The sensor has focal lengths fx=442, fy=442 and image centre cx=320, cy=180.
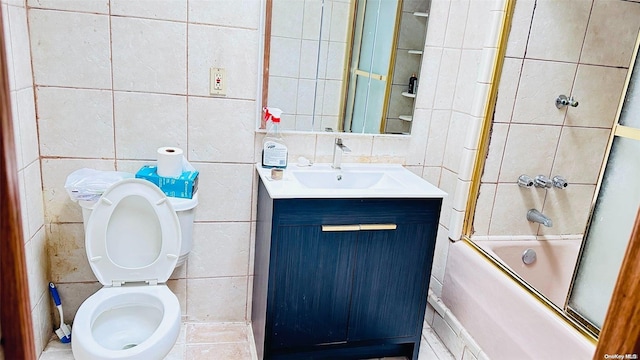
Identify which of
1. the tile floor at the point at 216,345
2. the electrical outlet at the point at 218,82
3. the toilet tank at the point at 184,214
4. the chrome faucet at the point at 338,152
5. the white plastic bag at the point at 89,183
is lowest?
the tile floor at the point at 216,345

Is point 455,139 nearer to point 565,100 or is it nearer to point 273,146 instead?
point 565,100

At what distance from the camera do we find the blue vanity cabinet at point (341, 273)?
177 cm

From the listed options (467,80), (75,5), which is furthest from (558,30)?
(75,5)

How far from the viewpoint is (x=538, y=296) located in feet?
5.71

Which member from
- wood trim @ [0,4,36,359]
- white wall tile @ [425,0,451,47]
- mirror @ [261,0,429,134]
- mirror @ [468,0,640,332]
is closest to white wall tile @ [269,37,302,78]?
mirror @ [261,0,429,134]

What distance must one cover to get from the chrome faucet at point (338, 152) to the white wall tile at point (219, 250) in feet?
1.68

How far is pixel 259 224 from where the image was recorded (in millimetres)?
2064

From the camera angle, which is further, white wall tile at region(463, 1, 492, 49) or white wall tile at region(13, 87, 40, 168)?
white wall tile at region(463, 1, 492, 49)

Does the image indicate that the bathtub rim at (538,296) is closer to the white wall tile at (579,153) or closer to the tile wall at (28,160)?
the white wall tile at (579,153)

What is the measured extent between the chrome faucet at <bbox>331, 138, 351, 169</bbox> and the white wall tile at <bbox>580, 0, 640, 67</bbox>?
1.19 metres

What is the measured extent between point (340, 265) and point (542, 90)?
1253 mm

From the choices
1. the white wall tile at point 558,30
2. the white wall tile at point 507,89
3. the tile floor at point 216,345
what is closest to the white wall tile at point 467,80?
the white wall tile at point 507,89

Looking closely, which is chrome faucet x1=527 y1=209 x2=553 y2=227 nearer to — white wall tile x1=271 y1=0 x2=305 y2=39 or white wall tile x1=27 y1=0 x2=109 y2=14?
white wall tile x1=271 y1=0 x2=305 y2=39

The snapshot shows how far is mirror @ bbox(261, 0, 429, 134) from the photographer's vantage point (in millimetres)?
1988
